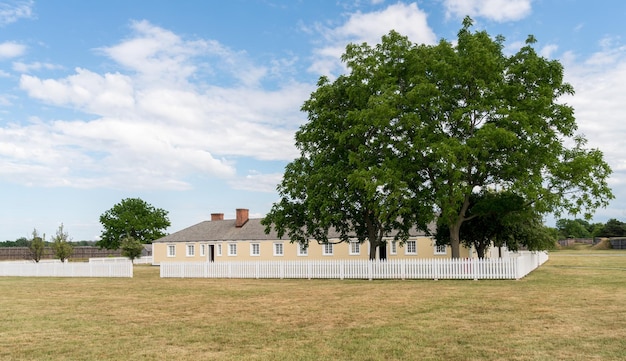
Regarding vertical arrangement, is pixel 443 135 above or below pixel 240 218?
above

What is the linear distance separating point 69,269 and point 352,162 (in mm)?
22538

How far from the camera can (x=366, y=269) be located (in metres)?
30.3

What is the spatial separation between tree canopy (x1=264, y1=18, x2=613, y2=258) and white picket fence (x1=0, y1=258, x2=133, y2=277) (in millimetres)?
13310

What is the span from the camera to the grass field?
1002cm

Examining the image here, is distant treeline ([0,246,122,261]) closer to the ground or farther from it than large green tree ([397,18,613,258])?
closer to the ground

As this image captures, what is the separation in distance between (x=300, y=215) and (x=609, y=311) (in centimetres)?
2054

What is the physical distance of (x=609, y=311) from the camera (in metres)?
15.0

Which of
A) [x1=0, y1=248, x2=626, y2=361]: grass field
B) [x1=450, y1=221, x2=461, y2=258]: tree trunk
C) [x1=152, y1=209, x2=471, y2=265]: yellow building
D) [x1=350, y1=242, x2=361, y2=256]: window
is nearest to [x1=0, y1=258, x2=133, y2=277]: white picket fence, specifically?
[x1=152, y1=209, x2=471, y2=265]: yellow building

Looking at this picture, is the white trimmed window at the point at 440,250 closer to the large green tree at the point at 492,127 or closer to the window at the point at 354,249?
the window at the point at 354,249

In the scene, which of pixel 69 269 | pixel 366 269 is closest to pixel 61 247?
pixel 69 269

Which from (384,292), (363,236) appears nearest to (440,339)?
(384,292)

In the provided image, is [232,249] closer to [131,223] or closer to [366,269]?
[366,269]

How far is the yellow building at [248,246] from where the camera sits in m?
45.2

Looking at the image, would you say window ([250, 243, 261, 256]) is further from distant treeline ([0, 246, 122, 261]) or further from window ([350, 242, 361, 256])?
distant treeline ([0, 246, 122, 261])
